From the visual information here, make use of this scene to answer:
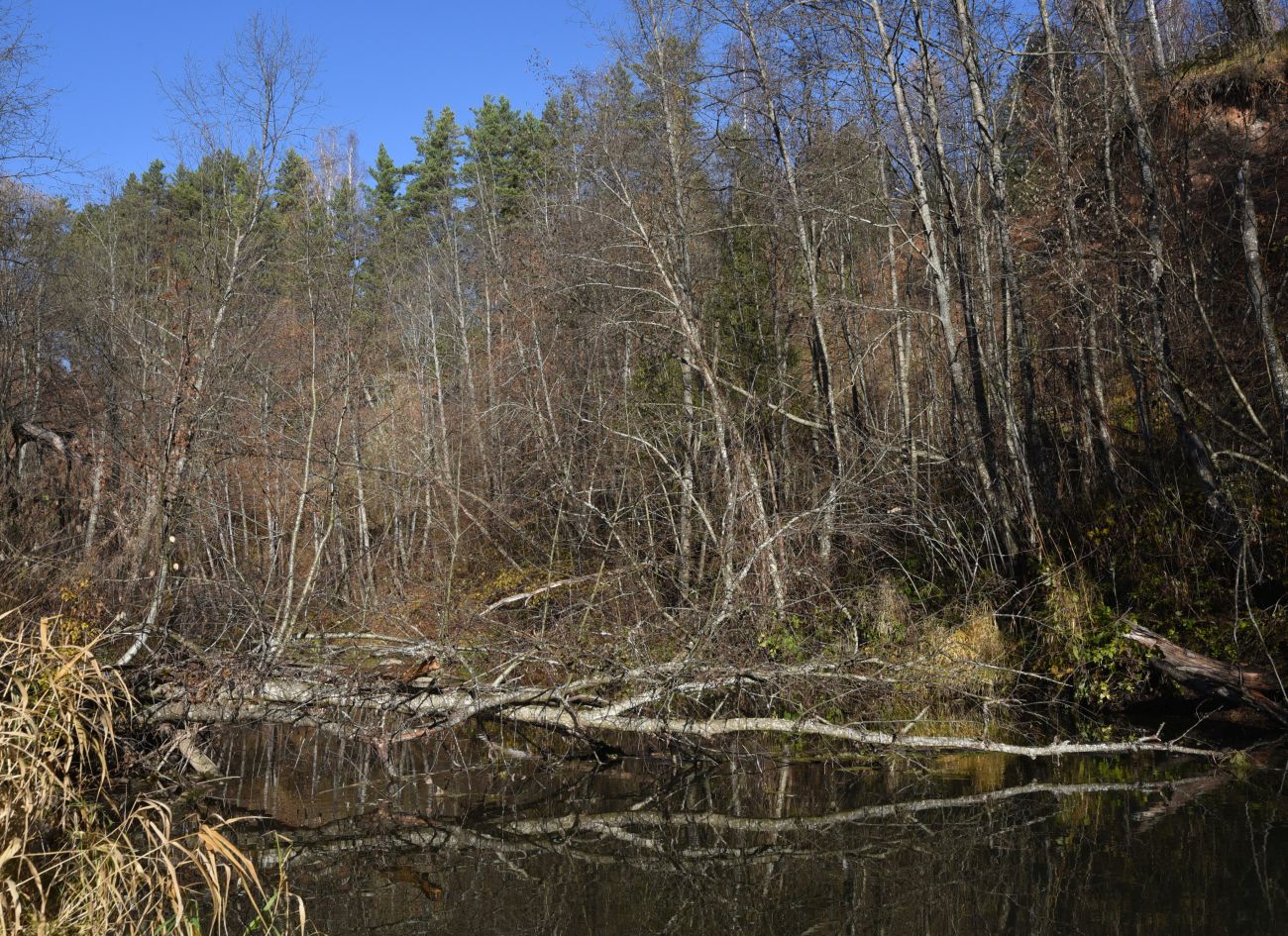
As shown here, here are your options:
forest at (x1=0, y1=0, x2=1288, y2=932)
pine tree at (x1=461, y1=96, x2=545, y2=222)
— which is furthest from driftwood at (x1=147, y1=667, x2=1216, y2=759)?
pine tree at (x1=461, y1=96, x2=545, y2=222)

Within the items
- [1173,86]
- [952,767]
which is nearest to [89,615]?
[952,767]

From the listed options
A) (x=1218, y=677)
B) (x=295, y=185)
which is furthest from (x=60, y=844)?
(x=295, y=185)

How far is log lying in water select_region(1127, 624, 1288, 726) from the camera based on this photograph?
894 cm

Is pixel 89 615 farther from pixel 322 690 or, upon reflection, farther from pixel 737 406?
pixel 737 406

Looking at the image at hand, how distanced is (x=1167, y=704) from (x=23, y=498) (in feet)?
43.6

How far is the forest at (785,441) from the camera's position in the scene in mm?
9555

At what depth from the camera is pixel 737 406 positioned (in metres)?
16.0

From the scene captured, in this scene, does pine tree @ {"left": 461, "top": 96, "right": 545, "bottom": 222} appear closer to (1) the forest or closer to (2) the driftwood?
(1) the forest

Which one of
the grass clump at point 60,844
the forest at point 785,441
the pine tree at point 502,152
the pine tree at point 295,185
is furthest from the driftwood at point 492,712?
the pine tree at point 502,152

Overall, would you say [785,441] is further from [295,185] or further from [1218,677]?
[295,185]

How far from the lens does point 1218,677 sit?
9.22 meters

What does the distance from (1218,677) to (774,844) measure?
462cm

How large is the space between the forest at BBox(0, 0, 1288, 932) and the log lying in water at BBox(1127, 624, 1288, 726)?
0.13ft

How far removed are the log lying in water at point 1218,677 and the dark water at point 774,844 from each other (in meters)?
0.81
